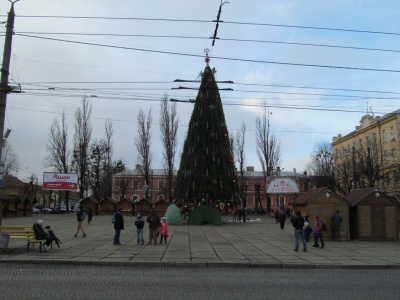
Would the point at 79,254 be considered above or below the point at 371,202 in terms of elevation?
below

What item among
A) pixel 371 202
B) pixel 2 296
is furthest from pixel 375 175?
pixel 2 296

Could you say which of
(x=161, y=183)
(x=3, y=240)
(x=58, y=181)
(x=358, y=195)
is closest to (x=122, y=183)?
(x=161, y=183)

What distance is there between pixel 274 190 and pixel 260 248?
22.6 m

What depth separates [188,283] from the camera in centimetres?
977

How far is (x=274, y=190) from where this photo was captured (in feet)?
132

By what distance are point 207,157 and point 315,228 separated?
53.9 feet

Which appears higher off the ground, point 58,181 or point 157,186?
point 157,186

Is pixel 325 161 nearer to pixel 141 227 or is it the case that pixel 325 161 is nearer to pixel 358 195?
pixel 358 195

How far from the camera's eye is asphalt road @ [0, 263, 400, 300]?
8266 millimetres

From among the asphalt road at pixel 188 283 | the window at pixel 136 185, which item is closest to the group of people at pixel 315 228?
the asphalt road at pixel 188 283

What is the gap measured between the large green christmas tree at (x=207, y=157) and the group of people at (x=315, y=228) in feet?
41.3

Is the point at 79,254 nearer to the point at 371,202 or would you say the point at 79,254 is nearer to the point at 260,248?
the point at 260,248

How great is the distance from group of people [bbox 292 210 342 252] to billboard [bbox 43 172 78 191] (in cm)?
4310

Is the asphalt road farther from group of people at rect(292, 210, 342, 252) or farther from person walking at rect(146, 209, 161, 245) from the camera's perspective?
person walking at rect(146, 209, 161, 245)
